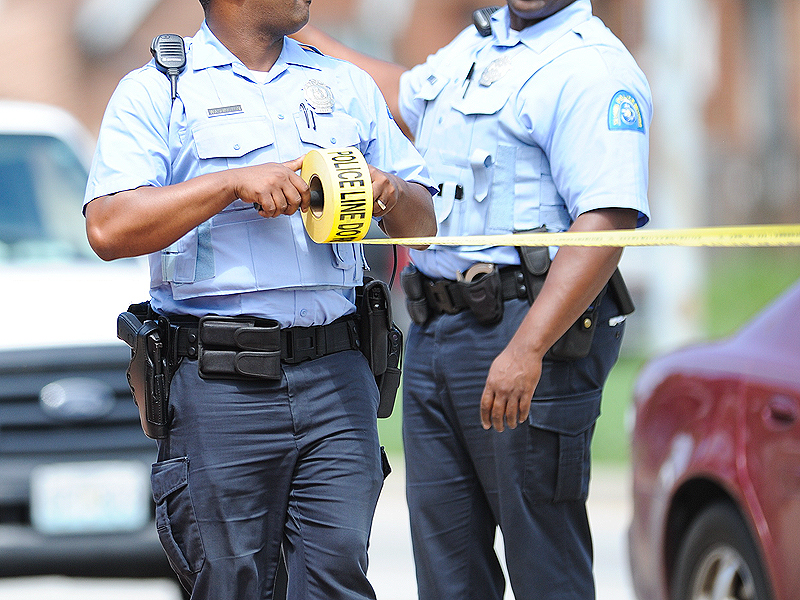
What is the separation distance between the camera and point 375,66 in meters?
3.96

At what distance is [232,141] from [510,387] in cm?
91

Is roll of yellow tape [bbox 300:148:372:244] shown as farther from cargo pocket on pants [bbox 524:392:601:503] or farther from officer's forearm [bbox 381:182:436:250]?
cargo pocket on pants [bbox 524:392:601:503]

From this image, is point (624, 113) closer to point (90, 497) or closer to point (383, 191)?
point (383, 191)

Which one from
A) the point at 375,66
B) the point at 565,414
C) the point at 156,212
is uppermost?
the point at 375,66

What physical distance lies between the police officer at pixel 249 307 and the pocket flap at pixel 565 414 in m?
0.56

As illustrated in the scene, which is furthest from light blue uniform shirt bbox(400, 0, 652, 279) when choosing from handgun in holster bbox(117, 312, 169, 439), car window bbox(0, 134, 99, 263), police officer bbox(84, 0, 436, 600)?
car window bbox(0, 134, 99, 263)

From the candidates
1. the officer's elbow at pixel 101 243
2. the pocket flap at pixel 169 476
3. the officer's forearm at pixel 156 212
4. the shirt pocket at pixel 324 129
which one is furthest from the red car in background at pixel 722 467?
the officer's elbow at pixel 101 243

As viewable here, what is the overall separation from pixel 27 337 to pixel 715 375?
249 centimetres

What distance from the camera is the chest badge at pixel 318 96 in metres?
2.88

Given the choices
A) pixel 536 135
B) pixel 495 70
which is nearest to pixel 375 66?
pixel 495 70

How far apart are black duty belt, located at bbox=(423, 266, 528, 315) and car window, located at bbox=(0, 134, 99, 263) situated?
2443mm

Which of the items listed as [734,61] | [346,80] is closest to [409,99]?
[346,80]

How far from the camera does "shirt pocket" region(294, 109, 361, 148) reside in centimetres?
286

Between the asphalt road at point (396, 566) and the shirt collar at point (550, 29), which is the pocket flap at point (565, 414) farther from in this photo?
the asphalt road at point (396, 566)
